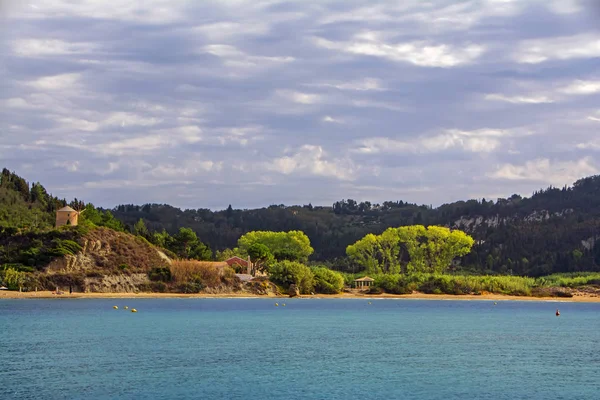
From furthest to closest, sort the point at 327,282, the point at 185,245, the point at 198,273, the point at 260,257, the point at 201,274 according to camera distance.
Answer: the point at 185,245
the point at 260,257
the point at 327,282
the point at 201,274
the point at 198,273

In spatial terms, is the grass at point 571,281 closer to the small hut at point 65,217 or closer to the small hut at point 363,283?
the small hut at point 363,283

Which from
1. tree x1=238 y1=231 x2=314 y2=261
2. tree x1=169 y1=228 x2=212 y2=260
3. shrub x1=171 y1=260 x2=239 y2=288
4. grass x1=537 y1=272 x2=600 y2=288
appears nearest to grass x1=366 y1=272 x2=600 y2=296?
grass x1=537 y1=272 x2=600 y2=288

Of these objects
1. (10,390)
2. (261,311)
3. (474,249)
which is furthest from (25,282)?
(474,249)

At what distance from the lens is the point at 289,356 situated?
4431 cm

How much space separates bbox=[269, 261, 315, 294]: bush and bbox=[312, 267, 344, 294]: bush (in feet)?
6.91

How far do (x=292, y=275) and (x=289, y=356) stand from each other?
7216 centimetres

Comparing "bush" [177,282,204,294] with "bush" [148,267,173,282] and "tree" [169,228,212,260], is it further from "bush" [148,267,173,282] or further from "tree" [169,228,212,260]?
"tree" [169,228,212,260]

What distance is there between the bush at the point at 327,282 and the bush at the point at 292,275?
6.91 feet

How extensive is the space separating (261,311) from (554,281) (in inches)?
2917

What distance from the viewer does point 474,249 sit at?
18250 cm

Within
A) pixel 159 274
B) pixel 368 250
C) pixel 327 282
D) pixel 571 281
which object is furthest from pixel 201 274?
pixel 571 281

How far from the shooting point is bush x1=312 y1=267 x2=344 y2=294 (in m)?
120

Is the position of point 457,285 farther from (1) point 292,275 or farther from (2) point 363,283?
(1) point 292,275

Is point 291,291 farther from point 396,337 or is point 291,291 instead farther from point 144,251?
point 396,337
